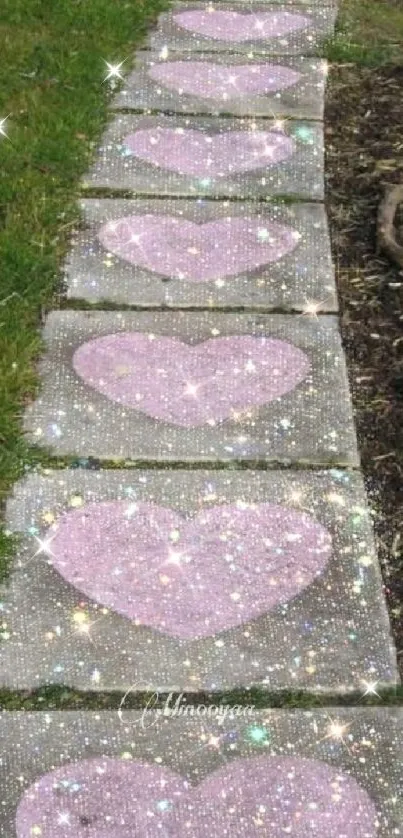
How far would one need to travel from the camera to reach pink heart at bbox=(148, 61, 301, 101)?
13.5ft

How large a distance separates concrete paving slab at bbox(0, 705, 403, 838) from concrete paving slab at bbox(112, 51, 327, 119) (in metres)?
2.74

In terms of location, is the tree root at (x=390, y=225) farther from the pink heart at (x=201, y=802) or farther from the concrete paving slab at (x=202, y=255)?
the pink heart at (x=201, y=802)

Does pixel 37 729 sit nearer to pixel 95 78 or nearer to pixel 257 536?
pixel 257 536

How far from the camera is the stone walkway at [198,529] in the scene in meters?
1.95

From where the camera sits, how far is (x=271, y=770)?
6.45ft

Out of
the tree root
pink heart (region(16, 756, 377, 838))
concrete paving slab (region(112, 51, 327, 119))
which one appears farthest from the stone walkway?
concrete paving slab (region(112, 51, 327, 119))

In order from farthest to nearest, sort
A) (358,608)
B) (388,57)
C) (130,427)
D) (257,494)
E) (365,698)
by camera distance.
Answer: (388,57)
(130,427)
(257,494)
(358,608)
(365,698)

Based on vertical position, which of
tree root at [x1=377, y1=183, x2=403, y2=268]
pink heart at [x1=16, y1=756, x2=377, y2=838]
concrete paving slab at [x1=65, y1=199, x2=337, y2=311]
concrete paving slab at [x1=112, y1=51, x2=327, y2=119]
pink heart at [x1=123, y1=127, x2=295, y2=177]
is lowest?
pink heart at [x1=16, y1=756, x2=377, y2=838]

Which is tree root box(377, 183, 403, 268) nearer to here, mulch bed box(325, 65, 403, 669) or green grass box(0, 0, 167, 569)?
mulch bed box(325, 65, 403, 669)

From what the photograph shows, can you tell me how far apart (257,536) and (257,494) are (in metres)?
0.14

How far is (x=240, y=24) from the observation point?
461cm

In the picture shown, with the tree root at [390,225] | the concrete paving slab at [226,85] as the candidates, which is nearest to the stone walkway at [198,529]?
the tree root at [390,225]

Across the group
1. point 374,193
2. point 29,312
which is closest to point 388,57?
point 374,193

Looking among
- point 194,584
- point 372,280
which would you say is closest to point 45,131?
point 372,280
